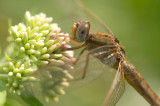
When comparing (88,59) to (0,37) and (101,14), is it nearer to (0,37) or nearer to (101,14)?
(0,37)

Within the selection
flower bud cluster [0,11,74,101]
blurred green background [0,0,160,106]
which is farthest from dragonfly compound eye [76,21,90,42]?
blurred green background [0,0,160,106]

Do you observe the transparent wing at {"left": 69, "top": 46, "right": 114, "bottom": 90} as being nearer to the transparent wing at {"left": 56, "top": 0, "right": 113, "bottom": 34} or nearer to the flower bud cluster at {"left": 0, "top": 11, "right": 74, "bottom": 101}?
the flower bud cluster at {"left": 0, "top": 11, "right": 74, "bottom": 101}

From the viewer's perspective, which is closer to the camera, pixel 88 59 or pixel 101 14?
pixel 88 59

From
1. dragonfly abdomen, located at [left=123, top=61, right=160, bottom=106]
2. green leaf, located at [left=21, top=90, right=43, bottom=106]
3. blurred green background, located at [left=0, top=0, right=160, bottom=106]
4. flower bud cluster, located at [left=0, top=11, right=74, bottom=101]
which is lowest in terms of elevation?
green leaf, located at [left=21, top=90, right=43, bottom=106]

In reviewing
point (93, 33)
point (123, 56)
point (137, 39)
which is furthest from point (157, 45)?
point (93, 33)

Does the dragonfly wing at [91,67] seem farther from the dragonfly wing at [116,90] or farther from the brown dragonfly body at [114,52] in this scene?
the dragonfly wing at [116,90]

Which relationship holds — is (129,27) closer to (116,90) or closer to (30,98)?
Answer: (116,90)
